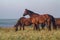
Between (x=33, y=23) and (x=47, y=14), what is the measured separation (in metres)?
0.29

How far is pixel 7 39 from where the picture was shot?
2.93m

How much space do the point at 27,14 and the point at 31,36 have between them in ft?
3.71

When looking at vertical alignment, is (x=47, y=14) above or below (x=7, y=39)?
above

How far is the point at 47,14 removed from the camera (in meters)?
3.86

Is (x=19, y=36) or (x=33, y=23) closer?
(x=19, y=36)

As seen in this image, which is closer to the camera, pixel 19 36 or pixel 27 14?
pixel 19 36

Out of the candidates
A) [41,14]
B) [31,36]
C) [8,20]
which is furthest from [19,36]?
[41,14]

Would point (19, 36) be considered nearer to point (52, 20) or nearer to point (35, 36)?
point (35, 36)

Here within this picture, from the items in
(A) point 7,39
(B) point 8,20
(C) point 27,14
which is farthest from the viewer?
(C) point 27,14

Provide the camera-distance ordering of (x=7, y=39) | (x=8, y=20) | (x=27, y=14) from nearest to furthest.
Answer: (x=7, y=39)
(x=8, y=20)
(x=27, y=14)

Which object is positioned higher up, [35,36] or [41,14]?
[41,14]

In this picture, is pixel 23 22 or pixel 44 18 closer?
pixel 44 18

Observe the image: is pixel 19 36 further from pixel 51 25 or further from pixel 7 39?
pixel 51 25

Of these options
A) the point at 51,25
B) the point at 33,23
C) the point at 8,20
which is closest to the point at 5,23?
the point at 8,20
